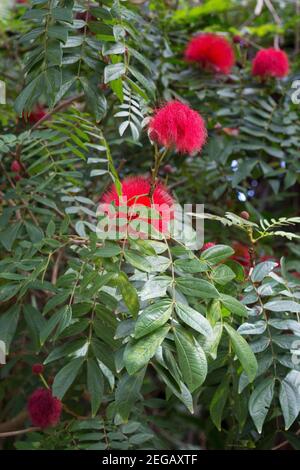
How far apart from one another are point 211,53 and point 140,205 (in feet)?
3.44

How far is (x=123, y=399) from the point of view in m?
1.08

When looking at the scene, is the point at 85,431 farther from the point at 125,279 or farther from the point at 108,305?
the point at 125,279

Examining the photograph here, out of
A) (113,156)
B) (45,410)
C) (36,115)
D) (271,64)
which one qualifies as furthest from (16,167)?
(271,64)

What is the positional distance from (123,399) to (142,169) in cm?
124

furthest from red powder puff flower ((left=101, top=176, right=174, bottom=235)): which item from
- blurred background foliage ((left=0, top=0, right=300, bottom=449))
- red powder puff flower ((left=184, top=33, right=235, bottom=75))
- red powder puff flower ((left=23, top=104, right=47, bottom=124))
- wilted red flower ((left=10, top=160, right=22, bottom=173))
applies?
red powder puff flower ((left=184, top=33, right=235, bottom=75))

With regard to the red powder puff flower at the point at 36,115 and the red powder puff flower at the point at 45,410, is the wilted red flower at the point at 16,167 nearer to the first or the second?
the red powder puff flower at the point at 36,115

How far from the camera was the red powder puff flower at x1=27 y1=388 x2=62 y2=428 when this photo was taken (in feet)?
5.06

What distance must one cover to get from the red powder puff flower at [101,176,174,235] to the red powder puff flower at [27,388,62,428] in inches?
19.1

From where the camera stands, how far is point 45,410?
154 cm

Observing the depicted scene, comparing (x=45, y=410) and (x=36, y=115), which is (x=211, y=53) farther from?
(x=45, y=410)

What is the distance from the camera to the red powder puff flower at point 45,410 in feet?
5.06

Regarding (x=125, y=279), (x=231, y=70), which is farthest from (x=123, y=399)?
(x=231, y=70)

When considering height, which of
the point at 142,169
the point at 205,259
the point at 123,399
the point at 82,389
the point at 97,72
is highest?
the point at 97,72
